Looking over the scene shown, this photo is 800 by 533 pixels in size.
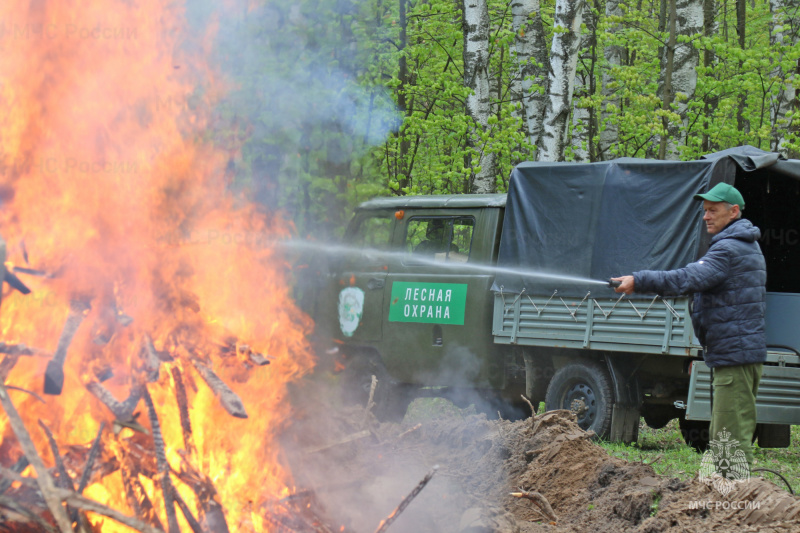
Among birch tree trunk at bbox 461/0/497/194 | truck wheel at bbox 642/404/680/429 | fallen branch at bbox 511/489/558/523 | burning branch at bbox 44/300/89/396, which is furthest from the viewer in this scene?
birch tree trunk at bbox 461/0/497/194

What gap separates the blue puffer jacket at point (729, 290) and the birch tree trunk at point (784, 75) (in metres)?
7.94

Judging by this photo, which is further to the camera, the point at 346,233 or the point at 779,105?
the point at 779,105

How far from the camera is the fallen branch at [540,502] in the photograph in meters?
5.20

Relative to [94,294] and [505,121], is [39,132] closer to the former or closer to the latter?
[94,294]

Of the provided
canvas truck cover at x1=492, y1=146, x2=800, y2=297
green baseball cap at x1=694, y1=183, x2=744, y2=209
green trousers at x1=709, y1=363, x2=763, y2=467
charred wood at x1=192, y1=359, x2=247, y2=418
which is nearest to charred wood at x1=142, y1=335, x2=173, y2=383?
charred wood at x1=192, y1=359, x2=247, y2=418

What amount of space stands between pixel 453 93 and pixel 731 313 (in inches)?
421

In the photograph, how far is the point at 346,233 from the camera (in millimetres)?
9891

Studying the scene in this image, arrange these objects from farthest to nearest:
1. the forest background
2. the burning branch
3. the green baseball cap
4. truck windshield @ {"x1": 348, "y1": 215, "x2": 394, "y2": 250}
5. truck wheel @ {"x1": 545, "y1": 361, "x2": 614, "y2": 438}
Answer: truck windshield @ {"x1": 348, "y1": 215, "x2": 394, "y2": 250} < truck wheel @ {"x1": 545, "y1": 361, "x2": 614, "y2": 438} < the forest background < the green baseball cap < the burning branch

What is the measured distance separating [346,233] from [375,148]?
3.22 metres

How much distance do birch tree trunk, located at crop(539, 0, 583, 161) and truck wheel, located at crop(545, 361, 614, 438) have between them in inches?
170

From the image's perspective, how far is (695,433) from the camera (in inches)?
354

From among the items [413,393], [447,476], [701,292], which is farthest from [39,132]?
[413,393]

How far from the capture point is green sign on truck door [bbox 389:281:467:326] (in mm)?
9219

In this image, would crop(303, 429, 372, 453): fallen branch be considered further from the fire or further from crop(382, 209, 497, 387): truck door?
crop(382, 209, 497, 387): truck door
